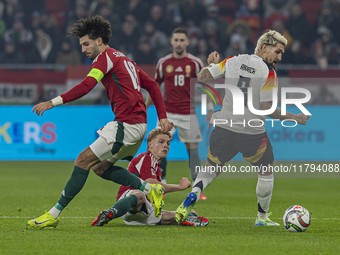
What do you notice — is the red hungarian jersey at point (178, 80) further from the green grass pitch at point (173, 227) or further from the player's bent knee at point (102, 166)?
the player's bent knee at point (102, 166)

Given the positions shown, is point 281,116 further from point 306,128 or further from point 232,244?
point 306,128

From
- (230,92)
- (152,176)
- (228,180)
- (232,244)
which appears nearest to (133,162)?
(152,176)

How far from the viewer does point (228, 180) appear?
10773 millimetres

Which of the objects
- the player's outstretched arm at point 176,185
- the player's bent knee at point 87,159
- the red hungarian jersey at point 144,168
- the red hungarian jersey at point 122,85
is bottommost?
the player's outstretched arm at point 176,185

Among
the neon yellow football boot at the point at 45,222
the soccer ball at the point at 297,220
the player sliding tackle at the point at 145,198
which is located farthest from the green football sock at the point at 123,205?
the soccer ball at the point at 297,220

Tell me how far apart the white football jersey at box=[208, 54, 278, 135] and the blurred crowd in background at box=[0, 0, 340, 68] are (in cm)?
942

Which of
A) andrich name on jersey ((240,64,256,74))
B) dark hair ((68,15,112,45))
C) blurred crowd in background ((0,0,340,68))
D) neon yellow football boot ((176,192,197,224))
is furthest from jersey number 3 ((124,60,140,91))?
blurred crowd in background ((0,0,340,68))

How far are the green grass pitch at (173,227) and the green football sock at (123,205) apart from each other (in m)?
0.17

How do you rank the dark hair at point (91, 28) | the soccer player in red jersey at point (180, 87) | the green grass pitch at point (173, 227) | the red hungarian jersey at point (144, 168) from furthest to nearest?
the soccer player in red jersey at point (180, 87)
the red hungarian jersey at point (144, 168)
the dark hair at point (91, 28)
the green grass pitch at point (173, 227)

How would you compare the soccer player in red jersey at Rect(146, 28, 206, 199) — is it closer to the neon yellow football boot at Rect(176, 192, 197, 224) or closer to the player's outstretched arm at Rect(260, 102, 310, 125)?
the player's outstretched arm at Rect(260, 102, 310, 125)

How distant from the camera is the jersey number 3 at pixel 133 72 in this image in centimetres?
546

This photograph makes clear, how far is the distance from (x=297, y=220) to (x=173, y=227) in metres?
1.19

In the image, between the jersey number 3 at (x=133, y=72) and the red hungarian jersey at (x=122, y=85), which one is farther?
the jersey number 3 at (x=133, y=72)

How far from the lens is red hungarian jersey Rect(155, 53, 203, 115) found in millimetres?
8656
